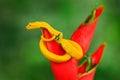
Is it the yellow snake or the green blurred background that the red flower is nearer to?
the yellow snake

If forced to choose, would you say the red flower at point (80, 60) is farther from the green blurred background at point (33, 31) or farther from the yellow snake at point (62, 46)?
the green blurred background at point (33, 31)

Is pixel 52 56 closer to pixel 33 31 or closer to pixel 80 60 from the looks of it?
pixel 80 60

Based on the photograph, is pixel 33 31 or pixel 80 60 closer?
pixel 80 60

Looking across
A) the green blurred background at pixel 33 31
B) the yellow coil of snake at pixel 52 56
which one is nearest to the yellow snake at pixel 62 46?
the yellow coil of snake at pixel 52 56

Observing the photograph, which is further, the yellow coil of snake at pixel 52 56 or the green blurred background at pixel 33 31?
the green blurred background at pixel 33 31

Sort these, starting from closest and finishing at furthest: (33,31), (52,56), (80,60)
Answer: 1. (52,56)
2. (80,60)
3. (33,31)

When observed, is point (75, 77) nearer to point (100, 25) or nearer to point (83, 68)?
point (83, 68)

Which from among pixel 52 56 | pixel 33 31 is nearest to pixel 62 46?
pixel 52 56

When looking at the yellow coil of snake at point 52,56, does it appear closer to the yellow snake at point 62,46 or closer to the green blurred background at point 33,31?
the yellow snake at point 62,46
